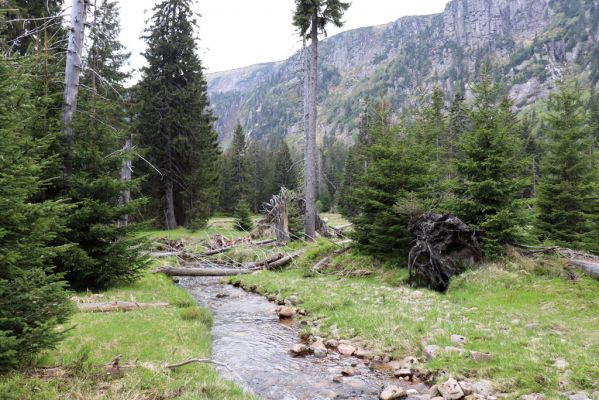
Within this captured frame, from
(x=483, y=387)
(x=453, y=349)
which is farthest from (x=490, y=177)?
(x=483, y=387)

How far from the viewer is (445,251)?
15453mm

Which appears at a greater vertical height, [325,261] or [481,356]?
[481,356]

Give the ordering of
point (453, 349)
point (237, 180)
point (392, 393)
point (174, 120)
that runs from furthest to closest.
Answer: point (237, 180) → point (174, 120) → point (453, 349) → point (392, 393)

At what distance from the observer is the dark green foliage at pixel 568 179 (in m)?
22.0

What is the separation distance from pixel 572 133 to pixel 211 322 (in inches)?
872

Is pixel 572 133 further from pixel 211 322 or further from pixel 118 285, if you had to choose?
pixel 118 285

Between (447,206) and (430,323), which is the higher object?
(447,206)

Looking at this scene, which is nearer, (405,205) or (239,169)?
(405,205)

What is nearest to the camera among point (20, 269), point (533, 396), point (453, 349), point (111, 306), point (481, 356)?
point (20, 269)

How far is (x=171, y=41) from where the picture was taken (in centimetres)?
3847

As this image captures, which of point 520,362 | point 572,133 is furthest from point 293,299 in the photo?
point 572,133

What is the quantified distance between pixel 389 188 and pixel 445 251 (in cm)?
458

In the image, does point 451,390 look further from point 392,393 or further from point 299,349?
point 299,349

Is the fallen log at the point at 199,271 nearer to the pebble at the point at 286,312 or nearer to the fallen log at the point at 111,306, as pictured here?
the fallen log at the point at 111,306
